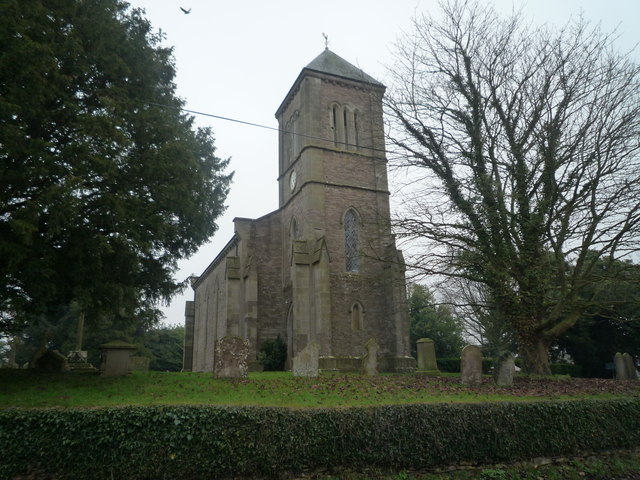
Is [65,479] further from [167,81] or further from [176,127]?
[167,81]

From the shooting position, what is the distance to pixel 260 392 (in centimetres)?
1007

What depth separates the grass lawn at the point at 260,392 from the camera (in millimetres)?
8711

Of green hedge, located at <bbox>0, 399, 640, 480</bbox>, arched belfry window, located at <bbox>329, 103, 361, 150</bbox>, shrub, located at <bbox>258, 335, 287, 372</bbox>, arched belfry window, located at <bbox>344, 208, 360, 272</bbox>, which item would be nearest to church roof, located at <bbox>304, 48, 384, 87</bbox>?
arched belfry window, located at <bbox>329, 103, 361, 150</bbox>

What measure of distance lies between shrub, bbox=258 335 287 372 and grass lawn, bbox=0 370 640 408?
26.6ft

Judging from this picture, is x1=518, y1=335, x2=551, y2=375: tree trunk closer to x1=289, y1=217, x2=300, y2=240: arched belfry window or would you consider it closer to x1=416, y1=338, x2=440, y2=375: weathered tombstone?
x1=416, y1=338, x2=440, y2=375: weathered tombstone

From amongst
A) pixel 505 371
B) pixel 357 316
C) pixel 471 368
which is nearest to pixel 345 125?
pixel 357 316

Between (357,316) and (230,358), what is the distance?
9121 mm

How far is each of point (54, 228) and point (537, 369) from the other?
14.2 m

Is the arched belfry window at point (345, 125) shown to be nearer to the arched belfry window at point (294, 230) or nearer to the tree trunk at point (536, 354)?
the arched belfry window at point (294, 230)

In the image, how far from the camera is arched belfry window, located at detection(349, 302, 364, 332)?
20578 millimetres


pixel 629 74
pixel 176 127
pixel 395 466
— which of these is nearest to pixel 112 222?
pixel 176 127

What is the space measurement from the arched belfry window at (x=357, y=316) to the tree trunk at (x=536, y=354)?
7.37 meters

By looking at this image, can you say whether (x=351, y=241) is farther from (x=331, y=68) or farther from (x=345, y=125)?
(x=331, y=68)

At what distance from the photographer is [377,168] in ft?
77.0
